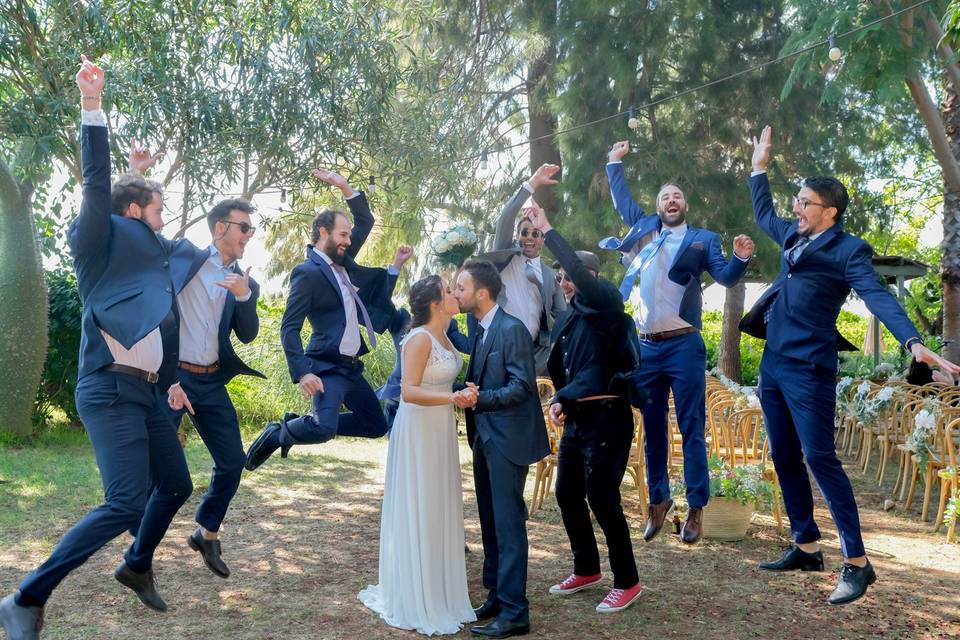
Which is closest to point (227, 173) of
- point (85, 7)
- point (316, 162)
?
point (316, 162)

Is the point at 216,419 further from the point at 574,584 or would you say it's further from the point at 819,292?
the point at 819,292

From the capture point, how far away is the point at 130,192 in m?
4.27

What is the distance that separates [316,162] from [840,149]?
29.6 feet

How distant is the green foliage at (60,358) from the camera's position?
456 inches

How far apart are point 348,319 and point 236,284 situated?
0.96m

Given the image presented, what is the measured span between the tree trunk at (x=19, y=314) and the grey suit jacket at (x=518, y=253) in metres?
7.04

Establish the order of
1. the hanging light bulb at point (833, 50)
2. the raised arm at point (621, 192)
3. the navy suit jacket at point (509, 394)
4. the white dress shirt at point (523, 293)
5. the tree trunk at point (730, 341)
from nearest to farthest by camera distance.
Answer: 1. the navy suit jacket at point (509, 394)
2. the white dress shirt at point (523, 293)
3. the raised arm at point (621, 192)
4. the hanging light bulb at point (833, 50)
5. the tree trunk at point (730, 341)

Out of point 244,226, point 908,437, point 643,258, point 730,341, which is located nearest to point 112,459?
point 244,226

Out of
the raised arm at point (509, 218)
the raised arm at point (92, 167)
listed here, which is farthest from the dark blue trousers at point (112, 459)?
the raised arm at point (509, 218)

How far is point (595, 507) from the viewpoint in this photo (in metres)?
4.60

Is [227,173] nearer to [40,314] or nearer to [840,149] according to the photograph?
[40,314]

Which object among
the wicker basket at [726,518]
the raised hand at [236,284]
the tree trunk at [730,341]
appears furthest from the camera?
the tree trunk at [730,341]

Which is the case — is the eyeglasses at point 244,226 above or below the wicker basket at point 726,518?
above

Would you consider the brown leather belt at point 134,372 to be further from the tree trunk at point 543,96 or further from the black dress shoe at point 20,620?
the tree trunk at point 543,96
